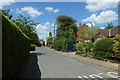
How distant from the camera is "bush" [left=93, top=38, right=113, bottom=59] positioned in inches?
951

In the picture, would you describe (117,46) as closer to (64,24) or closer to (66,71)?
(66,71)

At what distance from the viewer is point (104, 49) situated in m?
25.3

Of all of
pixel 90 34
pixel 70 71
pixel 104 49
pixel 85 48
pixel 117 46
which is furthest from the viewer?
pixel 90 34

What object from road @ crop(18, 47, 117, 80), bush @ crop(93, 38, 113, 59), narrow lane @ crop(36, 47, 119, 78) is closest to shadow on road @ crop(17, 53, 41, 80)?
road @ crop(18, 47, 117, 80)

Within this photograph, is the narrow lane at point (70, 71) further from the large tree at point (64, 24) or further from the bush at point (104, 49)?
the large tree at point (64, 24)

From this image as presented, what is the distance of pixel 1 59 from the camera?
8242 mm

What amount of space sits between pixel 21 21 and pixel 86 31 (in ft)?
103

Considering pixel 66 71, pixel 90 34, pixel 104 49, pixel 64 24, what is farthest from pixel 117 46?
pixel 64 24

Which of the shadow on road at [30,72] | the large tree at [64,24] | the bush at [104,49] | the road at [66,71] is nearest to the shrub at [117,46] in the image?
the bush at [104,49]

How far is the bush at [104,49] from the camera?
24156 mm

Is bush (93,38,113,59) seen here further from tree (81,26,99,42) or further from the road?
tree (81,26,99,42)

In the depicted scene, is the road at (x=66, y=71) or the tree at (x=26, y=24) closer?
the road at (x=66, y=71)

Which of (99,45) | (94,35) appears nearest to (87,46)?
(99,45)

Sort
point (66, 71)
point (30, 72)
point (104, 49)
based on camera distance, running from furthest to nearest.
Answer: point (104, 49)
point (66, 71)
point (30, 72)
